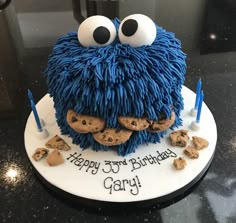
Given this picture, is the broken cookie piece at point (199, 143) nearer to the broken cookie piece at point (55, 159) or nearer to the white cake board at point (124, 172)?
the white cake board at point (124, 172)

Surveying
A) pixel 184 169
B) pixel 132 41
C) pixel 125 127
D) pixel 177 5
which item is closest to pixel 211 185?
pixel 184 169

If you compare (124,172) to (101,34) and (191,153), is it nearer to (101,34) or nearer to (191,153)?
(191,153)

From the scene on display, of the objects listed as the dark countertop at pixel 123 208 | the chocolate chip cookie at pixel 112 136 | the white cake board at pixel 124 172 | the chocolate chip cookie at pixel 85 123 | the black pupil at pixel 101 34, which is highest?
the black pupil at pixel 101 34

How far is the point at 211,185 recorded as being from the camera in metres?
0.63

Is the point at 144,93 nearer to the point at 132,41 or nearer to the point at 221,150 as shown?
the point at 132,41

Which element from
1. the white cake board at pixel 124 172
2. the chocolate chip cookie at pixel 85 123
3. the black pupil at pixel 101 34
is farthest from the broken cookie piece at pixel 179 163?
the black pupil at pixel 101 34

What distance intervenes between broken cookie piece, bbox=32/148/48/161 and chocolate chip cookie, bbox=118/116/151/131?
0.58ft

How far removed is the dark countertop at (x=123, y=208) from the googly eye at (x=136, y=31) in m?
0.29

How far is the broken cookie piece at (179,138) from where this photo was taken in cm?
64

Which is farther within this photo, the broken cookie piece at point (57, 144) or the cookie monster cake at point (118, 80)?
the broken cookie piece at point (57, 144)

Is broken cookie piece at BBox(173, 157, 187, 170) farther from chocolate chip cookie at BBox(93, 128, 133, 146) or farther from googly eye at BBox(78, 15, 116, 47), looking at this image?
googly eye at BBox(78, 15, 116, 47)

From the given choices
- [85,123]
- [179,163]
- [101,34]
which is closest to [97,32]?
[101,34]

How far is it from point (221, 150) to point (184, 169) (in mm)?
129

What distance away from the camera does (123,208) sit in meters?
0.59
